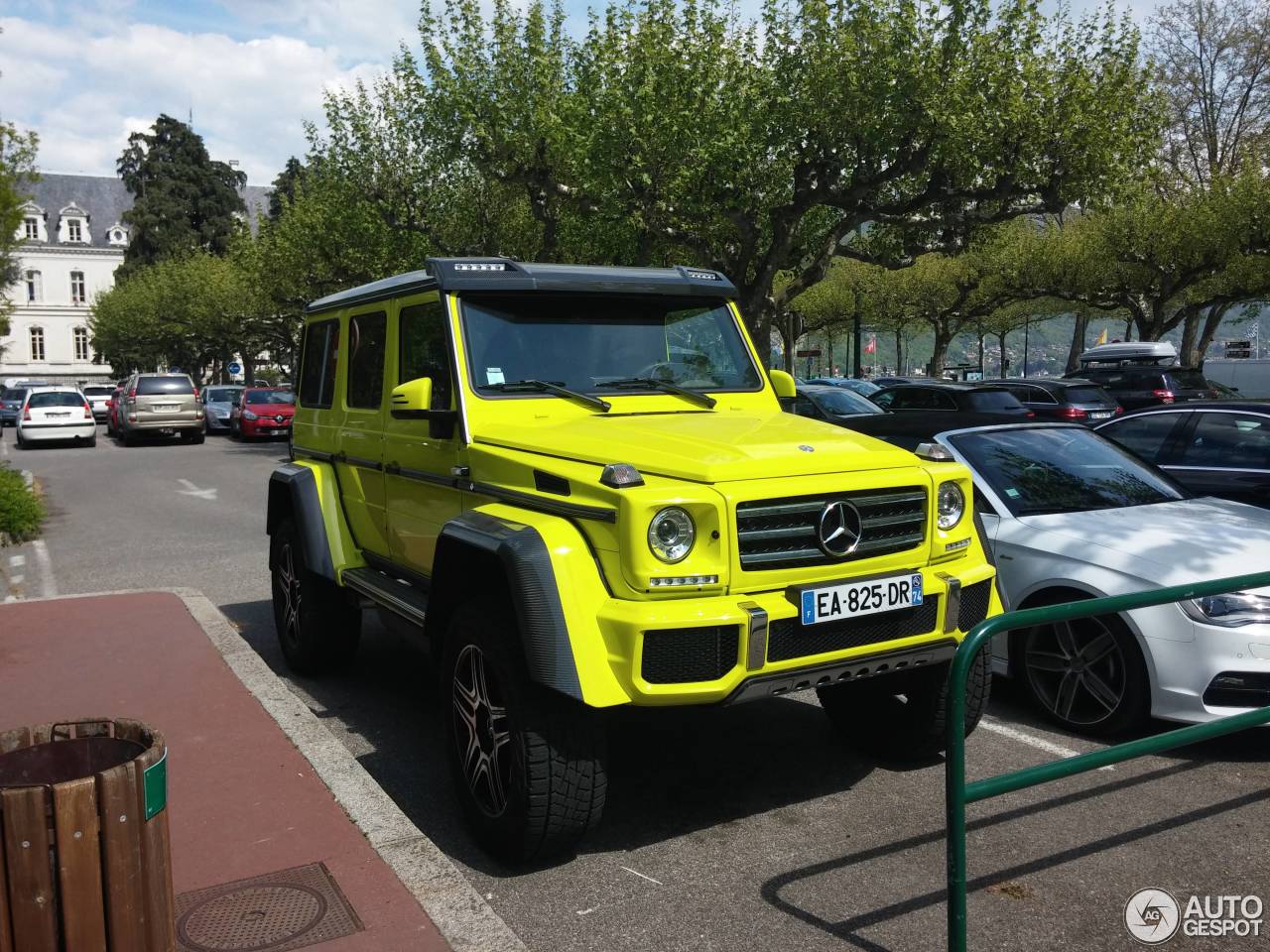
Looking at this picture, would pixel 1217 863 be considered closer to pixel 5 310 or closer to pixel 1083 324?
pixel 5 310

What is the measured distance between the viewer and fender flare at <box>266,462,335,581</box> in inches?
236

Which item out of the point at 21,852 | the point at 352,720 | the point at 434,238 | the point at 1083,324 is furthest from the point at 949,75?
the point at 1083,324

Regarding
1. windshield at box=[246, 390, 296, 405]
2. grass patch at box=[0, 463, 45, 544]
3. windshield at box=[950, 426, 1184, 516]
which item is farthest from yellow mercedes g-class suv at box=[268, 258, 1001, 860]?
windshield at box=[246, 390, 296, 405]

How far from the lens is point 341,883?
3.72 m

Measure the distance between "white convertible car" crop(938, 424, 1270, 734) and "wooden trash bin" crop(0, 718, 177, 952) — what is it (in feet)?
13.8

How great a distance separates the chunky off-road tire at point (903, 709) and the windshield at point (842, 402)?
14381 millimetres

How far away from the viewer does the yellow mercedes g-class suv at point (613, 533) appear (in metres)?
3.70

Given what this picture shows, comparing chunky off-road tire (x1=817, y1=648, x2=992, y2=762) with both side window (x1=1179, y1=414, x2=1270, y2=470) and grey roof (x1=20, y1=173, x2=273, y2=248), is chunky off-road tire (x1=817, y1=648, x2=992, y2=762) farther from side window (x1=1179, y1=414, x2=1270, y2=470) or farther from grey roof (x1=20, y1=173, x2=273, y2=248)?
grey roof (x1=20, y1=173, x2=273, y2=248)

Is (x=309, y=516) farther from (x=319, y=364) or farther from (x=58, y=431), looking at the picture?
(x=58, y=431)

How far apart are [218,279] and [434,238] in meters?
30.7

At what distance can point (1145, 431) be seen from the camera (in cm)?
855

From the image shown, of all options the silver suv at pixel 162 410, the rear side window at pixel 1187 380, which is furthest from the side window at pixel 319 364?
the silver suv at pixel 162 410

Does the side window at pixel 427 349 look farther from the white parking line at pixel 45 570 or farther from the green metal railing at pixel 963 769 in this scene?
the white parking line at pixel 45 570

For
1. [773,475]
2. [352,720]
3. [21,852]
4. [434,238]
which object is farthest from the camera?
[434,238]
